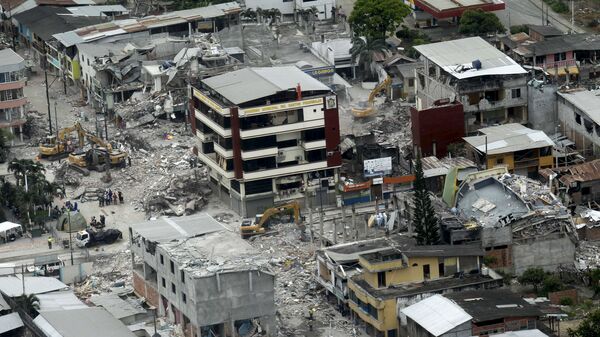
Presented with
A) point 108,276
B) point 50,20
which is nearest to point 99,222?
point 108,276

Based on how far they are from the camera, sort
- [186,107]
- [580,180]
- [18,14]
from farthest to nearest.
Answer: [18,14], [186,107], [580,180]

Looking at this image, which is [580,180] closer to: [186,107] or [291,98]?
[291,98]

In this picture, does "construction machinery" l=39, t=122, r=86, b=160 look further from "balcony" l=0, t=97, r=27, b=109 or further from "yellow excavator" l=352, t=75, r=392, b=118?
"yellow excavator" l=352, t=75, r=392, b=118

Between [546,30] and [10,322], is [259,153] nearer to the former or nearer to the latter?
[10,322]

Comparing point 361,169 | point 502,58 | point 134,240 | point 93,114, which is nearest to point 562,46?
point 502,58

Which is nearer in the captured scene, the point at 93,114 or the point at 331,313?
the point at 331,313

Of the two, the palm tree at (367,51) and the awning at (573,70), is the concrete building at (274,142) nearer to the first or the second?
the palm tree at (367,51)
